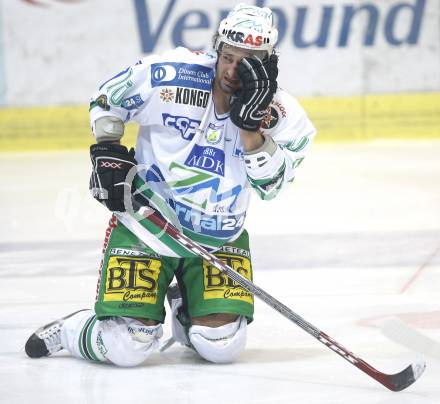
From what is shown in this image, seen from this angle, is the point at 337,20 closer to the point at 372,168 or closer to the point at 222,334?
the point at 372,168

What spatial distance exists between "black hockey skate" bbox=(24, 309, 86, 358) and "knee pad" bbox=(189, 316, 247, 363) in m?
0.38

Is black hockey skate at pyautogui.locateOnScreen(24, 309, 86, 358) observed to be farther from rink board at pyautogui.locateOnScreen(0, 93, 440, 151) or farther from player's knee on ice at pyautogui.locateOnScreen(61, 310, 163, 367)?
rink board at pyautogui.locateOnScreen(0, 93, 440, 151)

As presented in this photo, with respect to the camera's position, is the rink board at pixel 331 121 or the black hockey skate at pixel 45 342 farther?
the rink board at pixel 331 121

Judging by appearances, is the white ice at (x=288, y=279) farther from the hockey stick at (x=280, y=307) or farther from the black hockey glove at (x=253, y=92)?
the black hockey glove at (x=253, y=92)

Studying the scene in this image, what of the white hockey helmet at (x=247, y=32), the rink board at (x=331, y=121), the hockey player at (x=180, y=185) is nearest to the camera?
the white hockey helmet at (x=247, y=32)

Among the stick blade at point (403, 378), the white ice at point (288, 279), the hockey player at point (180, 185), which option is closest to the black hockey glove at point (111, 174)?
the hockey player at point (180, 185)

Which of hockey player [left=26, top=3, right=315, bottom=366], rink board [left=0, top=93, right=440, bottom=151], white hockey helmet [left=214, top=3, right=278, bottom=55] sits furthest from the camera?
rink board [left=0, top=93, right=440, bottom=151]

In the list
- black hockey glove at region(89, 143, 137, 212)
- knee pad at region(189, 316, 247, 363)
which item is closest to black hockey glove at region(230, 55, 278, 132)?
black hockey glove at region(89, 143, 137, 212)

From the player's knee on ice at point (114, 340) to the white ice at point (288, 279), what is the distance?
4 cm

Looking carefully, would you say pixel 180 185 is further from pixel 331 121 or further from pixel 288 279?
pixel 331 121

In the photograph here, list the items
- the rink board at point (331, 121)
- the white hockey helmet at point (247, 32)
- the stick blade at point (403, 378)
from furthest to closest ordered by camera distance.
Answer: the rink board at point (331, 121) → the white hockey helmet at point (247, 32) → the stick blade at point (403, 378)

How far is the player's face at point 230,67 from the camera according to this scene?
9.76 feet

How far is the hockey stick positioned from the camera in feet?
9.23

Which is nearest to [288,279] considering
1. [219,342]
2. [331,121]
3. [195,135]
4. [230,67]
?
[219,342]
